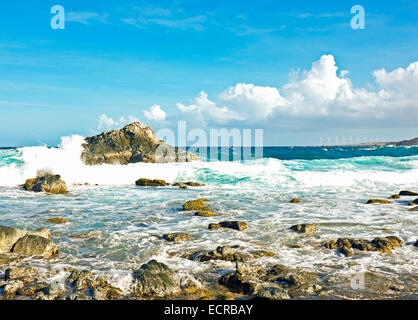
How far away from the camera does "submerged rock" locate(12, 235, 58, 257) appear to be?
776cm

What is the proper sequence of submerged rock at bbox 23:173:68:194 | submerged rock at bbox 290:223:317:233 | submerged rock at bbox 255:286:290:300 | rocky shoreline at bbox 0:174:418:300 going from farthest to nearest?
submerged rock at bbox 23:173:68:194 → submerged rock at bbox 290:223:317:233 → rocky shoreline at bbox 0:174:418:300 → submerged rock at bbox 255:286:290:300

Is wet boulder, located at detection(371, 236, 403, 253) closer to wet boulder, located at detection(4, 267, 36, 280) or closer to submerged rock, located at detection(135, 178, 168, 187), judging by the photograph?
wet boulder, located at detection(4, 267, 36, 280)

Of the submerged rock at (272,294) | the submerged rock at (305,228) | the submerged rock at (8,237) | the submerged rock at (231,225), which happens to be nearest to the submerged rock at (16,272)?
the submerged rock at (8,237)

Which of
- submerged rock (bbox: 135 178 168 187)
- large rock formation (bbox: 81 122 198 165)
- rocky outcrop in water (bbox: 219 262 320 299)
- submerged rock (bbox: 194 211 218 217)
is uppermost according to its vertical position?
large rock formation (bbox: 81 122 198 165)

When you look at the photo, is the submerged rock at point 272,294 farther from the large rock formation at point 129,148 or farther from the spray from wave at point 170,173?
the large rock formation at point 129,148

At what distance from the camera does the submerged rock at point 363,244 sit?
315 inches

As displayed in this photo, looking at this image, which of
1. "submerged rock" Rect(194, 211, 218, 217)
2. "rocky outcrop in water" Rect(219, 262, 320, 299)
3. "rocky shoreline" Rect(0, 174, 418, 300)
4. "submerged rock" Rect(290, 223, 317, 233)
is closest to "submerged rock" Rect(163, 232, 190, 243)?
"rocky shoreline" Rect(0, 174, 418, 300)

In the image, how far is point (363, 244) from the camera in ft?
26.9

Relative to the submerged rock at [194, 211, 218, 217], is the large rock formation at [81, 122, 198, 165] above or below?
above

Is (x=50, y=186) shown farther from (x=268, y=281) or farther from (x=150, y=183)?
(x=268, y=281)

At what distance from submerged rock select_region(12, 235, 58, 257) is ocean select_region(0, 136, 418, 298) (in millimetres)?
337

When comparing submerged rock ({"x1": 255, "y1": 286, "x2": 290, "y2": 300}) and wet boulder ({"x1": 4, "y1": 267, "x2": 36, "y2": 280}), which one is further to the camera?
wet boulder ({"x1": 4, "y1": 267, "x2": 36, "y2": 280})

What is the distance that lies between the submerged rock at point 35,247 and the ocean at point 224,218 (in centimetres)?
34
